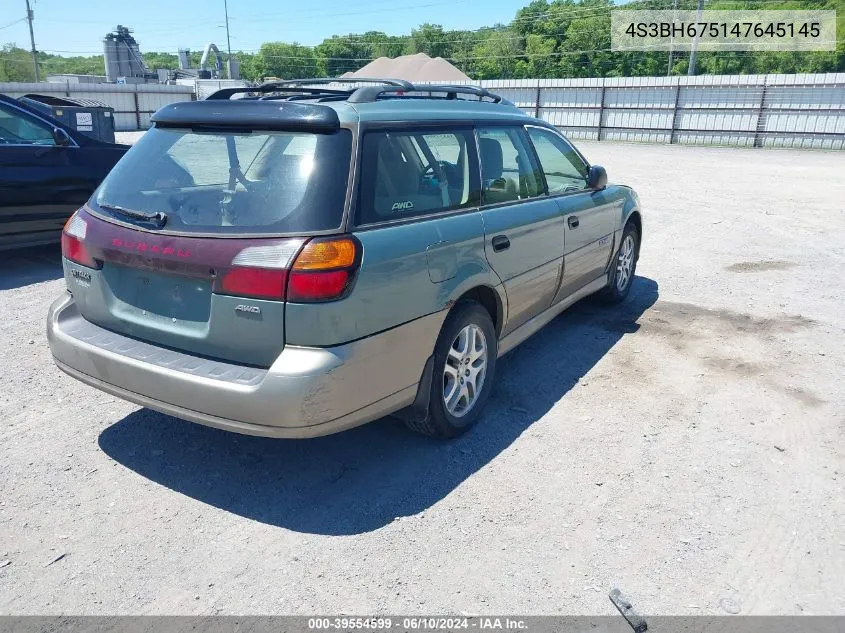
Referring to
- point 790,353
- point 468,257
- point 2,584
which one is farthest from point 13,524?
point 790,353

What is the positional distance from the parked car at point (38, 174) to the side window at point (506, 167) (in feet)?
16.4

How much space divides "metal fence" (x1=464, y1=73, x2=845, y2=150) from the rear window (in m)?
25.2

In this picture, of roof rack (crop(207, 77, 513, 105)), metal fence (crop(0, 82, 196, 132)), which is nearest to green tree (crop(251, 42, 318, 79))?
metal fence (crop(0, 82, 196, 132))

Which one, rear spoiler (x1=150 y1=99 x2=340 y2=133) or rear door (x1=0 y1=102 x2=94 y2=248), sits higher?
rear spoiler (x1=150 y1=99 x2=340 y2=133)

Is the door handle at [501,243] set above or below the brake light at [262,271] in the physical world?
below

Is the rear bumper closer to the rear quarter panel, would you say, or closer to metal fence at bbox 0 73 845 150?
the rear quarter panel

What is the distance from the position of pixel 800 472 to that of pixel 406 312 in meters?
2.27

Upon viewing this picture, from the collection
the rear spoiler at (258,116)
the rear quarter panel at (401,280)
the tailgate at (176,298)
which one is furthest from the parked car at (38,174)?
the rear quarter panel at (401,280)

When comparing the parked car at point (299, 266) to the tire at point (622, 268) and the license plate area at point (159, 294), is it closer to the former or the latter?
the license plate area at point (159, 294)

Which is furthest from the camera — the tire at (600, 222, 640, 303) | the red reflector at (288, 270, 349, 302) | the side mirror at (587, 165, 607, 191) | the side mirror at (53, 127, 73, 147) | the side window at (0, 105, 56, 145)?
the side mirror at (53, 127, 73, 147)

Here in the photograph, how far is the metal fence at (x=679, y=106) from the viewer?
23.4 metres

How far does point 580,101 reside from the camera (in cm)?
2869

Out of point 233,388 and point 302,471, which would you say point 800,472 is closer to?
point 302,471

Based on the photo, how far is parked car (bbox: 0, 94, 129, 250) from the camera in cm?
664
